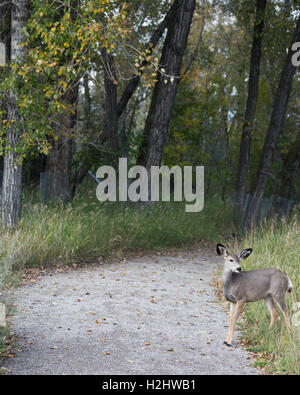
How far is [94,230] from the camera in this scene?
12.7m

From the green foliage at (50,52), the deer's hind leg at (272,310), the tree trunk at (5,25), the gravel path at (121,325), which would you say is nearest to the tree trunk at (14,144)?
the green foliage at (50,52)

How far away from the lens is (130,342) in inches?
268

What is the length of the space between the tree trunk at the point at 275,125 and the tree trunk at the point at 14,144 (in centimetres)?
805

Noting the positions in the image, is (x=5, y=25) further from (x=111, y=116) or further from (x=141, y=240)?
(x=141, y=240)

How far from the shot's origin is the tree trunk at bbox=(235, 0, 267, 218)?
18.6 m

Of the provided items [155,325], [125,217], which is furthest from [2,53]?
[155,325]

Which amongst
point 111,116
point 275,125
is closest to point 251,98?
point 275,125

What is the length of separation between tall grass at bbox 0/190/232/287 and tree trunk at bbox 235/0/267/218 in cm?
178

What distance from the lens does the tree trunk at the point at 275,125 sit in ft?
57.8

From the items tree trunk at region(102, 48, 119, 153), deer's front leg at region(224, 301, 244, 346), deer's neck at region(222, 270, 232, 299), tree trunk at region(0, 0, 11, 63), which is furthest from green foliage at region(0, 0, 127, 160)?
tree trunk at region(102, 48, 119, 153)

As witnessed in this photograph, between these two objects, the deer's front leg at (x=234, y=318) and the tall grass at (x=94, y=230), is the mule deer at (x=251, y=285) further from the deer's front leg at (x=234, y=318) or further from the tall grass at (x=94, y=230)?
the tall grass at (x=94, y=230)

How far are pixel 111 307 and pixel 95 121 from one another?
11.9 metres

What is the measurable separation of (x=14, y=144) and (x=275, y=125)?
9373 mm

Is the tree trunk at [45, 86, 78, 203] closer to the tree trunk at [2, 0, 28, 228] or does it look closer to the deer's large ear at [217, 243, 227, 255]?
Answer: the tree trunk at [2, 0, 28, 228]
